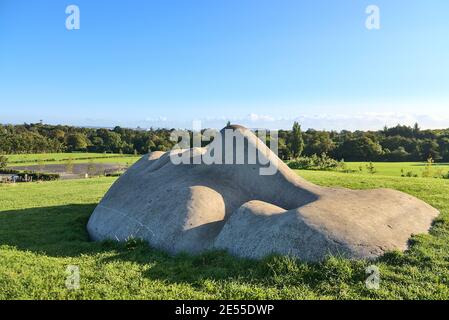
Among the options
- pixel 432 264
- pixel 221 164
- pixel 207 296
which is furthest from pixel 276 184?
pixel 207 296

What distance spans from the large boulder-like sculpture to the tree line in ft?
143

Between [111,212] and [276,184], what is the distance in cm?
533

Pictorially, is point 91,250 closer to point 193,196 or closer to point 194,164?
point 193,196

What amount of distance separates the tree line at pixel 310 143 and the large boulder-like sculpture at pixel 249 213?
43736mm

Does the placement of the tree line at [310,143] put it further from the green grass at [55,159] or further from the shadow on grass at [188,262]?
the shadow on grass at [188,262]

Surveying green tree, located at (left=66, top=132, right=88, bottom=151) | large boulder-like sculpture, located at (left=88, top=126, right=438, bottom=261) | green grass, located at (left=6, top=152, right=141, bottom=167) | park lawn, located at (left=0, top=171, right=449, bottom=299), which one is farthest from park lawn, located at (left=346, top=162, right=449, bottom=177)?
green tree, located at (left=66, top=132, right=88, bottom=151)

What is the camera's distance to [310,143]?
6581cm

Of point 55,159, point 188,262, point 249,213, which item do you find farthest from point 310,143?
point 188,262

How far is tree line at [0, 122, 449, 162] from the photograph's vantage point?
62.0 meters

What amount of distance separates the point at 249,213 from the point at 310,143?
190 feet

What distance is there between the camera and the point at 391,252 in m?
8.41

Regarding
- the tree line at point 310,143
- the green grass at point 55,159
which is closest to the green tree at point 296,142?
the tree line at point 310,143

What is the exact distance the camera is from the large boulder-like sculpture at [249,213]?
8.55 metres

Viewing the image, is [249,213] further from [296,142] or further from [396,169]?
[296,142]
